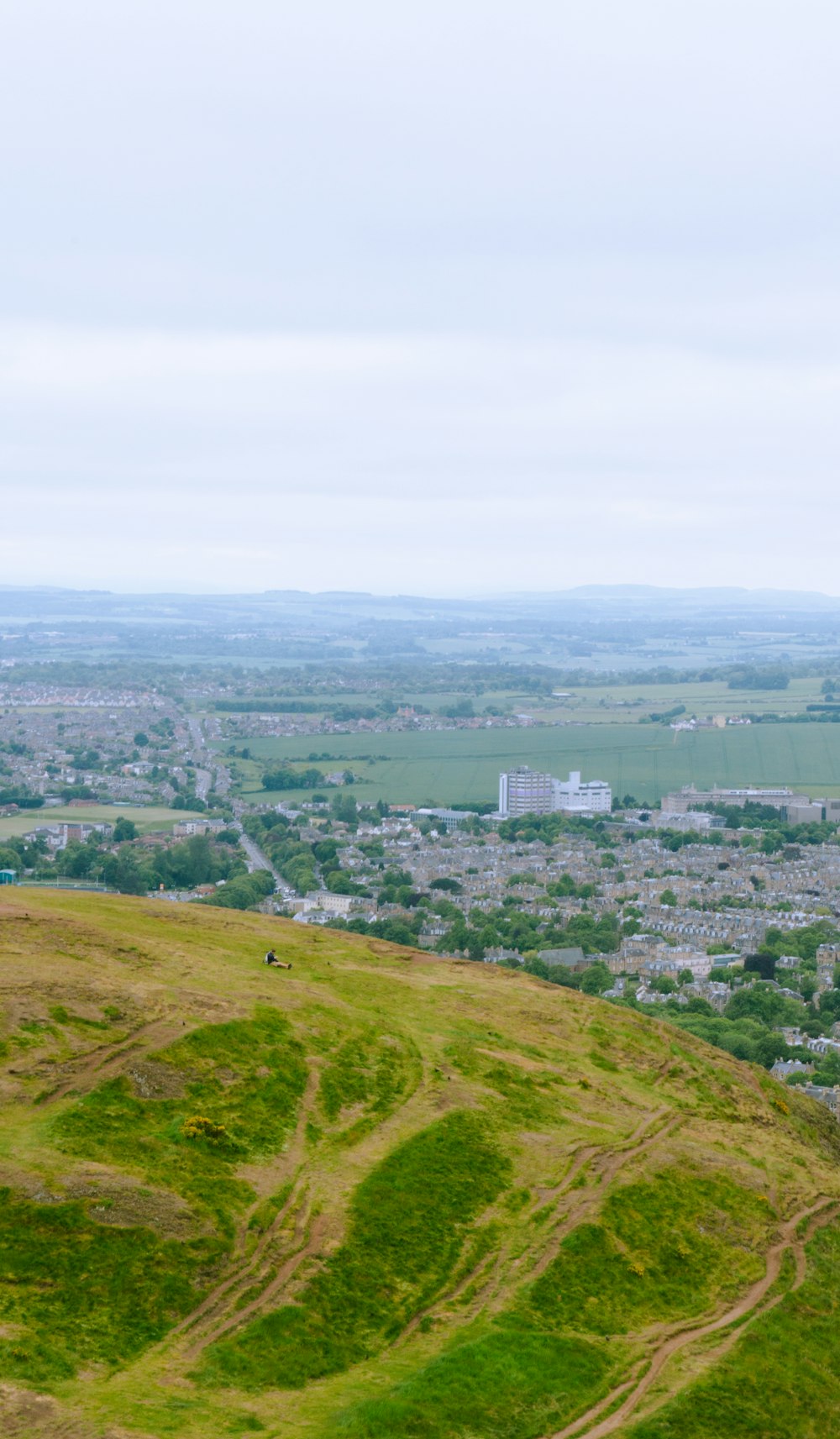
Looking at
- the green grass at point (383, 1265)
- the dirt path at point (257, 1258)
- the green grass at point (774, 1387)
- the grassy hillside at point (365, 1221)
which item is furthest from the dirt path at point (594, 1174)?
the dirt path at point (257, 1258)

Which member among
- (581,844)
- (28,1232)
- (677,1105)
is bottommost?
(581,844)

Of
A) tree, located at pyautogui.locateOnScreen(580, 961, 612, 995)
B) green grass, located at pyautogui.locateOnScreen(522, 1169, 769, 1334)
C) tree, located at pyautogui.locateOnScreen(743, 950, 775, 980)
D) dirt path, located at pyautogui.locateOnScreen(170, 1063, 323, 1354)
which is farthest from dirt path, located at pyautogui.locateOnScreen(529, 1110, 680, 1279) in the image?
tree, located at pyautogui.locateOnScreen(743, 950, 775, 980)

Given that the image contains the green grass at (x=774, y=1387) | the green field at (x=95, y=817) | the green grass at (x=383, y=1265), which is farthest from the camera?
the green field at (x=95, y=817)

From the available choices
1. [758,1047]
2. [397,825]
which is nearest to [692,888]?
[397,825]

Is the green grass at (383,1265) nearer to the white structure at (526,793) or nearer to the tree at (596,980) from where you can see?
the tree at (596,980)

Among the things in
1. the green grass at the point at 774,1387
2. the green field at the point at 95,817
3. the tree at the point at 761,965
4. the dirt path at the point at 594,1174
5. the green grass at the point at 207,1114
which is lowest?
the tree at the point at 761,965

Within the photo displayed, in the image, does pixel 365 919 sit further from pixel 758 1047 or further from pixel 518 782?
pixel 518 782
